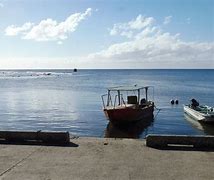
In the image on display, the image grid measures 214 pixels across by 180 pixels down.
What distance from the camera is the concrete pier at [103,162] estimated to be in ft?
29.3

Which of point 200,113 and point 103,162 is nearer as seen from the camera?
point 103,162

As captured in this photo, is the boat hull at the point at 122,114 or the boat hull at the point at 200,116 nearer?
the boat hull at the point at 122,114

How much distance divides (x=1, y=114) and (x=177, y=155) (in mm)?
31182

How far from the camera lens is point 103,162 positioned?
10055 mm

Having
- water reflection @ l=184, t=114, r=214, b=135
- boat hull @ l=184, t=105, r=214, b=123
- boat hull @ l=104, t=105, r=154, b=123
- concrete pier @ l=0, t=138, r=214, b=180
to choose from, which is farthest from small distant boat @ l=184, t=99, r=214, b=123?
concrete pier @ l=0, t=138, r=214, b=180

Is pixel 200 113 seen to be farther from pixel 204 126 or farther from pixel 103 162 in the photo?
pixel 103 162

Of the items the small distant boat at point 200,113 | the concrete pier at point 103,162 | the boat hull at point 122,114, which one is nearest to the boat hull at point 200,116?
the small distant boat at point 200,113

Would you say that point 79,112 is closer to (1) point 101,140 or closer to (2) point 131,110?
(2) point 131,110

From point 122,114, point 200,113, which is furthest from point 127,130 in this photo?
point 200,113

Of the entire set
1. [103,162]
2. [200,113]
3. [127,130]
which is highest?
[103,162]

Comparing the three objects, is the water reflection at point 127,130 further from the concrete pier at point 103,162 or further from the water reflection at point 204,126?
the concrete pier at point 103,162

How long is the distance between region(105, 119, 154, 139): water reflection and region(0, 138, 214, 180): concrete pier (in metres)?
16.3

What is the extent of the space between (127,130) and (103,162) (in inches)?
804

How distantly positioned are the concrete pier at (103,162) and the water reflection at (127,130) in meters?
16.3
